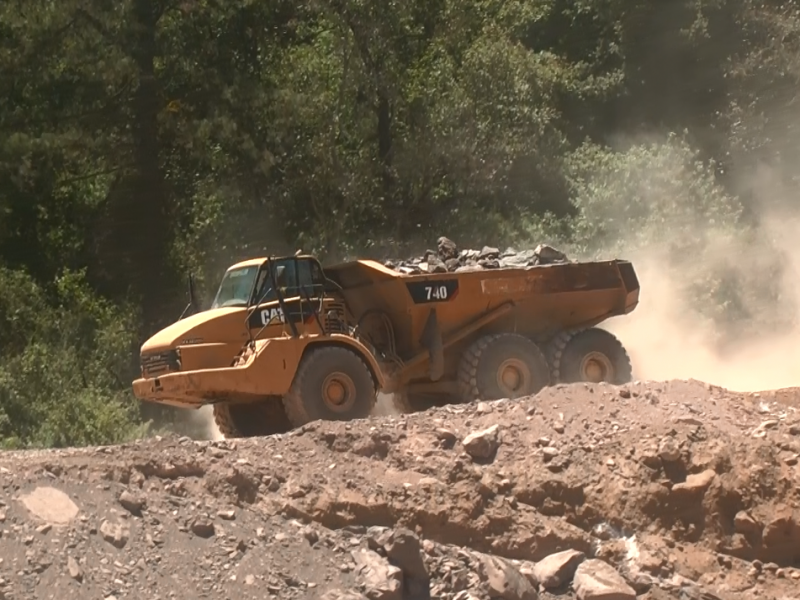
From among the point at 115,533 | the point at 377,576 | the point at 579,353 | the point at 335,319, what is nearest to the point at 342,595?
the point at 377,576

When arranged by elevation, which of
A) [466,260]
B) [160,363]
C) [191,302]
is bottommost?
[160,363]

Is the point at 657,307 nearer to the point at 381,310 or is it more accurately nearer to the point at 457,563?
the point at 381,310

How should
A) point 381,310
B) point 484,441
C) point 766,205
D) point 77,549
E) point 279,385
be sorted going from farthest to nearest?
point 766,205 < point 381,310 < point 279,385 < point 484,441 < point 77,549

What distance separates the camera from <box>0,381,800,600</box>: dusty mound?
29.2ft

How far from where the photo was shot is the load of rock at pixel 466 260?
50.3ft

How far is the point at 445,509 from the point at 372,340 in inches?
192

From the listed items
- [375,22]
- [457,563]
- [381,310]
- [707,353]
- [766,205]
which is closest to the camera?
[457,563]

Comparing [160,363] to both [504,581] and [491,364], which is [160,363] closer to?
[491,364]

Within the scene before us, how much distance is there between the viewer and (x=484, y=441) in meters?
11.3

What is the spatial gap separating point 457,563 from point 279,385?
416cm

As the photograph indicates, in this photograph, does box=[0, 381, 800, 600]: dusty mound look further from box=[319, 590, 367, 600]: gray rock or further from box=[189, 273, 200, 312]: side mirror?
box=[189, 273, 200, 312]: side mirror

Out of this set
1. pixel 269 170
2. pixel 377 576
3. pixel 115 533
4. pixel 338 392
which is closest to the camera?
pixel 115 533

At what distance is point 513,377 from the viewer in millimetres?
15289

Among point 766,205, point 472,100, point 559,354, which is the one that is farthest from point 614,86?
point 559,354
